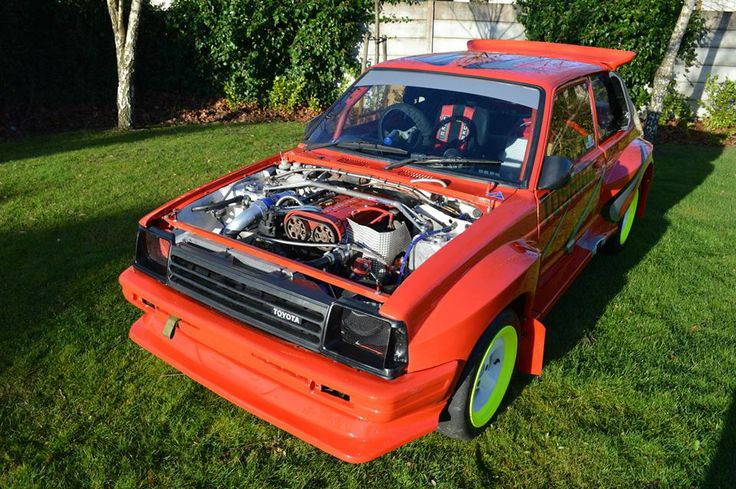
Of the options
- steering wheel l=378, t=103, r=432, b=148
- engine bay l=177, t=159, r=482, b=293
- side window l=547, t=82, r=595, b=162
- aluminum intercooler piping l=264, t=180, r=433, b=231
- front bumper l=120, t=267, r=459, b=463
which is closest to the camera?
front bumper l=120, t=267, r=459, b=463

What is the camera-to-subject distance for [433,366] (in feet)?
8.28

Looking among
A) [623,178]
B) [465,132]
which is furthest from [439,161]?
[623,178]

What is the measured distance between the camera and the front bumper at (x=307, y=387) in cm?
244

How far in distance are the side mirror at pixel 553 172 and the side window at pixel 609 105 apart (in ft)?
4.36

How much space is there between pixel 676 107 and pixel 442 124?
8601 mm

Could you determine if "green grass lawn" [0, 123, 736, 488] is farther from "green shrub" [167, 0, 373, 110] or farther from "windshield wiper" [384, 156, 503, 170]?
"green shrub" [167, 0, 373, 110]

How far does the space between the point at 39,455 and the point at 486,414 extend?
228cm

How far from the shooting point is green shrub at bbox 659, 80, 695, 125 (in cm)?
1051

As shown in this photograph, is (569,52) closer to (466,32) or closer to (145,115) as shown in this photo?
(466,32)

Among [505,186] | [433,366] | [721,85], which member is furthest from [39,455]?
[721,85]

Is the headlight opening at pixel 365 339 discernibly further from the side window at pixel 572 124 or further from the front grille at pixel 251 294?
the side window at pixel 572 124

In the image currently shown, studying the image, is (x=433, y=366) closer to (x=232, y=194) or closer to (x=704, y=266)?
(x=232, y=194)

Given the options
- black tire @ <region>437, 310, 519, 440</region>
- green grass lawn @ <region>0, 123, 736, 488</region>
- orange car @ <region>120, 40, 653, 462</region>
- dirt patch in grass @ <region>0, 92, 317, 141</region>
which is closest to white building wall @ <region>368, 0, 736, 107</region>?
dirt patch in grass @ <region>0, 92, 317, 141</region>

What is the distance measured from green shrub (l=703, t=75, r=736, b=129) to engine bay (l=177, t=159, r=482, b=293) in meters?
9.29
